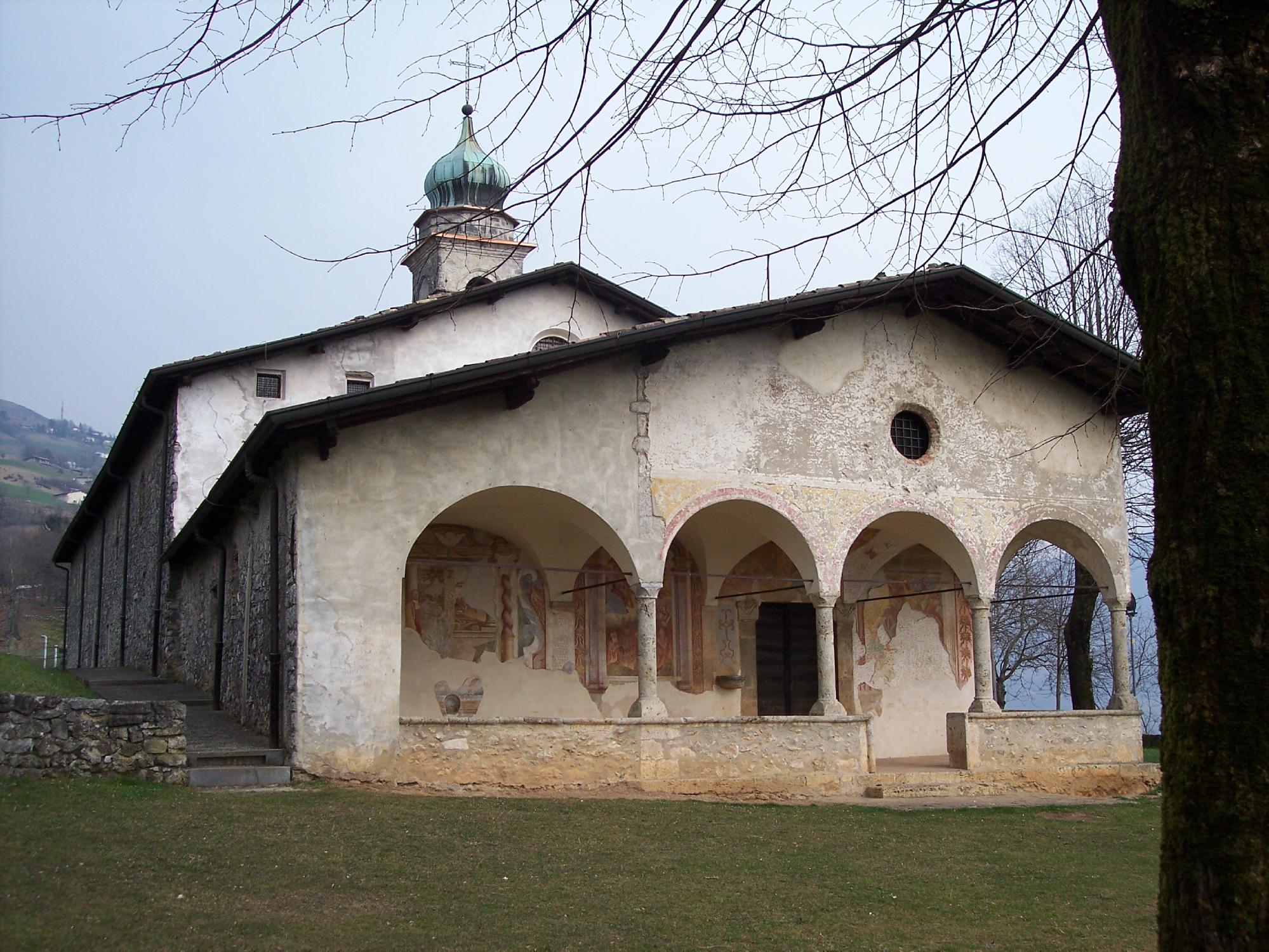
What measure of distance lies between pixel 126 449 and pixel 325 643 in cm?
1160

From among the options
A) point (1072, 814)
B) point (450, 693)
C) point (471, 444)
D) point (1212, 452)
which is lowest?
point (1072, 814)

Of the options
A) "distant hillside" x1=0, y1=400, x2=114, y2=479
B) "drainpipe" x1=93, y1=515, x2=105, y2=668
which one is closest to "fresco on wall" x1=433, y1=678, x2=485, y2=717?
"drainpipe" x1=93, y1=515, x2=105, y2=668

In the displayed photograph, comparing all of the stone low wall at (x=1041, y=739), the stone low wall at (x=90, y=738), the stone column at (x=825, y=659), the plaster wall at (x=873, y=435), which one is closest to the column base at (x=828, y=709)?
the stone column at (x=825, y=659)

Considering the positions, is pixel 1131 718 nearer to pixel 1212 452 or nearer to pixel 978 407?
pixel 978 407

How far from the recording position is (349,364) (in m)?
18.2

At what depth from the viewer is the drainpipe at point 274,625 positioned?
456 inches

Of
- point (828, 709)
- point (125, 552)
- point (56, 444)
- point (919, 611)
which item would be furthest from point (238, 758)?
point (56, 444)

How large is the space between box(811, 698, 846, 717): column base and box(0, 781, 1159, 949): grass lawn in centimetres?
251

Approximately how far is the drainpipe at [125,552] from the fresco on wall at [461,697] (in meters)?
10.1

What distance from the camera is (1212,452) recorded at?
11.3 feet

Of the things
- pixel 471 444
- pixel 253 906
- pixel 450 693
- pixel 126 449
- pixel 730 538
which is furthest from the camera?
pixel 126 449

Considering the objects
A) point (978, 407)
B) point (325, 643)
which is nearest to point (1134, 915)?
point (325, 643)

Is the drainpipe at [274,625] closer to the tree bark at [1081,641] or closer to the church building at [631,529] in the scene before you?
the church building at [631,529]

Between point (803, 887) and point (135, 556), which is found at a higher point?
point (135, 556)
